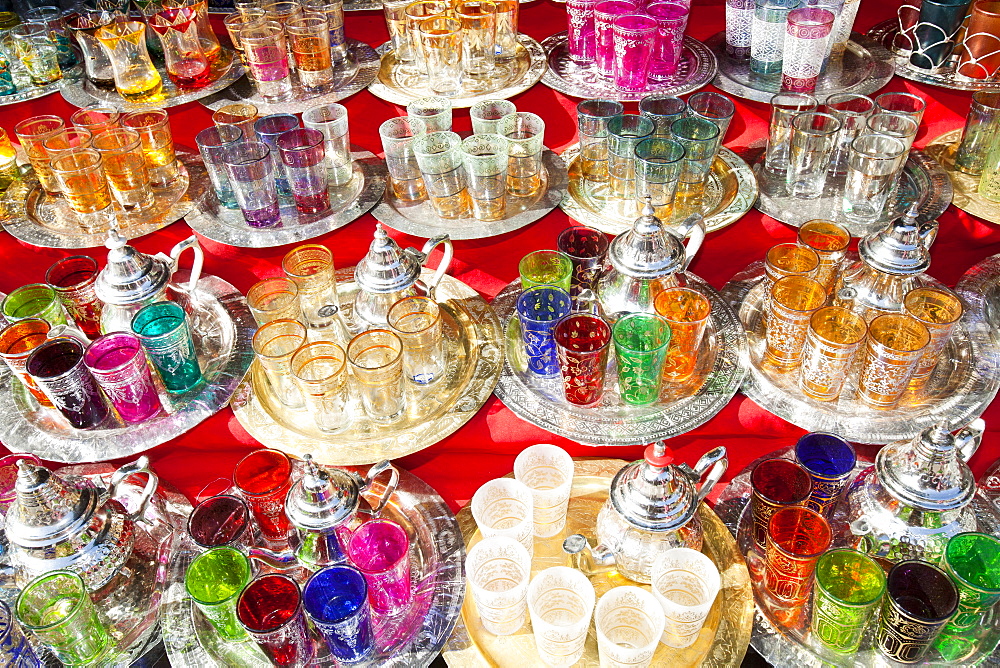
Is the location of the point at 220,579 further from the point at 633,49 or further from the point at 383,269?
the point at 633,49

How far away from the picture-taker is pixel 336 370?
1.23 meters

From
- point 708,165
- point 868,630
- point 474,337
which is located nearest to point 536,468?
point 474,337

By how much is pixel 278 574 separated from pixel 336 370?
36 centimetres

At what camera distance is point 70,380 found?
118cm

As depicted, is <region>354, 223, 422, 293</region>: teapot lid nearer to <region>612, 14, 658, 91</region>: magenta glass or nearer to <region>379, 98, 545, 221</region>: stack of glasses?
<region>379, 98, 545, 221</region>: stack of glasses

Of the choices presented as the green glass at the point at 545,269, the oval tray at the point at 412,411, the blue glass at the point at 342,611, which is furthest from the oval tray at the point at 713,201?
the blue glass at the point at 342,611

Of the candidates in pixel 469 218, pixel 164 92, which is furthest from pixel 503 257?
pixel 164 92

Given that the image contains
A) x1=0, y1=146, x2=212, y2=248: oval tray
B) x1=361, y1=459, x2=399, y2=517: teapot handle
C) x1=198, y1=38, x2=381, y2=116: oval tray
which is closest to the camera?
x1=361, y1=459, x2=399, y2=517: teapot handle

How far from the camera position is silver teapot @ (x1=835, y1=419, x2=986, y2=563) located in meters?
0.96

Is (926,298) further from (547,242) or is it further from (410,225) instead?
(410,225)

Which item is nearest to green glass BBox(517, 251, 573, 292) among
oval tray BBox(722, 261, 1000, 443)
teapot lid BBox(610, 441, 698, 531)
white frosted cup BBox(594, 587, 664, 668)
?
oval tray BBox(722, 261, 1000, 443)

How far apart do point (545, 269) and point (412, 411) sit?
36 cm

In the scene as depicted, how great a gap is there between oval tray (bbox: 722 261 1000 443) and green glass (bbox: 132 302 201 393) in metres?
0.93

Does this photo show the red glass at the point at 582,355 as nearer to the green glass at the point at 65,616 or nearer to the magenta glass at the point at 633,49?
the green glass at the point at 65,616
